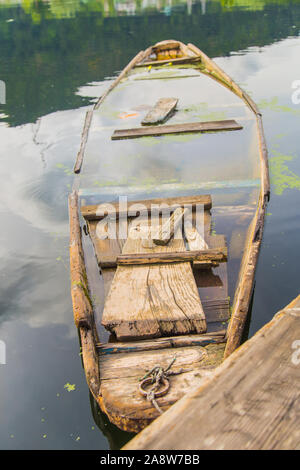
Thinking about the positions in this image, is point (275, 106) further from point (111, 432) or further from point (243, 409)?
point (243, 409)

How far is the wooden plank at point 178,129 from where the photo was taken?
20.4 feet

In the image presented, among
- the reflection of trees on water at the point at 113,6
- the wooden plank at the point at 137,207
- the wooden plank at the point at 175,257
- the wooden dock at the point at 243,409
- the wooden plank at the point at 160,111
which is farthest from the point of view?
the reflection of trees on water at the point at 113,6

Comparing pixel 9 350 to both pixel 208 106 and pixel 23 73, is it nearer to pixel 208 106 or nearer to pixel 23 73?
pixel 208 106

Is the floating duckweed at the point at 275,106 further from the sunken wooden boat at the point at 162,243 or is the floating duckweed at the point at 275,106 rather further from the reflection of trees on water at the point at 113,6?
the reflection of trees on water at the point at 113,6

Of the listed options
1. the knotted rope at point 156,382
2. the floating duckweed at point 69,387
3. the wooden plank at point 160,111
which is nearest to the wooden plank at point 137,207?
the floating duckweed at point 69,387

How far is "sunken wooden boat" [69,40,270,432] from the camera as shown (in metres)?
2.26

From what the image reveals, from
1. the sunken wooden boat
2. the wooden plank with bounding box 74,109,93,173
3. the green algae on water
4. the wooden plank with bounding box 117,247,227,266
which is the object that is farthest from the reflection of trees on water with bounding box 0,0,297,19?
the wooden plank with bounding box 117,247,227,266

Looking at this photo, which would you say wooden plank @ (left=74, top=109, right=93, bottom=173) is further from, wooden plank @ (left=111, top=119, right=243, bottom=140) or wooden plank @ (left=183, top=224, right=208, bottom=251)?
wooden plank @ (left=183, top=224, right=208, bottom=251)

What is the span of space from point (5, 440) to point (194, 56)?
→ 9840 millimetres

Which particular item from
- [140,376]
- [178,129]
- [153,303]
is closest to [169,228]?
[153,303]

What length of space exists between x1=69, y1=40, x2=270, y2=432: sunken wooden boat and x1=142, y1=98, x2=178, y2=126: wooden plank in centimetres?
2

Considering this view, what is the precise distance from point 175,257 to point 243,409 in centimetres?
207

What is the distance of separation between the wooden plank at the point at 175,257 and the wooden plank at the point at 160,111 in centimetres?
405

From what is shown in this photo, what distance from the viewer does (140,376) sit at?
218cm
